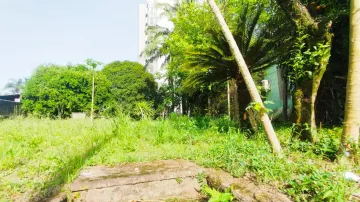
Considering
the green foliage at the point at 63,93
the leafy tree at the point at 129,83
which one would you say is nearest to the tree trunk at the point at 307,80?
the green foliage at the point at 63,93

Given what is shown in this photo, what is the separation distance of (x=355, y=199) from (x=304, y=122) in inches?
71.7

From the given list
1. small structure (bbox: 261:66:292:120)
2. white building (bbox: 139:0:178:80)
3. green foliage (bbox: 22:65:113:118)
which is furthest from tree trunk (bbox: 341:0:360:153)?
white building (bbox: 139:0:178:80)

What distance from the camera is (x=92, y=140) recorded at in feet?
12.4

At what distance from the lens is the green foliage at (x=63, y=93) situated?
14.0 metres

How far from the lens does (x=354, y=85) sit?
2.45 metres

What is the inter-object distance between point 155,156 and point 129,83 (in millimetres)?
13358

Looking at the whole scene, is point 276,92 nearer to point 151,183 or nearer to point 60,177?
point 151,183

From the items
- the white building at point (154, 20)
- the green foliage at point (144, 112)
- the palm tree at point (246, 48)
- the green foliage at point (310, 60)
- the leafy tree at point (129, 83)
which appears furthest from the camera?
the white building at point (154, 20)

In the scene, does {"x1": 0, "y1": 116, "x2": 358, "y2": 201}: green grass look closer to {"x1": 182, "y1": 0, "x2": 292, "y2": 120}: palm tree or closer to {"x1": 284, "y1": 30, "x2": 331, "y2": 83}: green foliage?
{"x1": 284, "y1": 30, "x2": 331, "y2": 83}: green foliage

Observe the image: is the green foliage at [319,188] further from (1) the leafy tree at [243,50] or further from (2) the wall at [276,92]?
(2) the wall at [276,92]

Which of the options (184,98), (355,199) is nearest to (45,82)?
(184,98)

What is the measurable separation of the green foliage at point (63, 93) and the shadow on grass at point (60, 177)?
11.1 m

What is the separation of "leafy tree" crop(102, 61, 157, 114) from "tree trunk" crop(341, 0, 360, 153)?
1388cm

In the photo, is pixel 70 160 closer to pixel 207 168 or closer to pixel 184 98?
pixel 207 168
